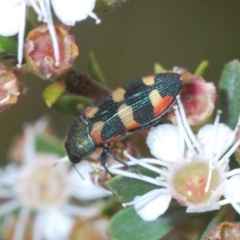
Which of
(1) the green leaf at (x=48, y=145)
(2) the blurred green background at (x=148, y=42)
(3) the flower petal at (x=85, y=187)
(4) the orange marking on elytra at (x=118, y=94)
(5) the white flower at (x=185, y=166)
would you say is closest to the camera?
(5) the white flower at (x=185, y=166)

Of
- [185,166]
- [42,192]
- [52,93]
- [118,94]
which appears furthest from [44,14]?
[42,192]

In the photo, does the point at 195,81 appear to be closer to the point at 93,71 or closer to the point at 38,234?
the point at 93,71

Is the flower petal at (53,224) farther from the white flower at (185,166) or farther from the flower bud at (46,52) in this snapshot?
the flower bud at (46,52)

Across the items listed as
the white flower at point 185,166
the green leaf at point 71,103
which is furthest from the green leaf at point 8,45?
the white flower at point 185,166

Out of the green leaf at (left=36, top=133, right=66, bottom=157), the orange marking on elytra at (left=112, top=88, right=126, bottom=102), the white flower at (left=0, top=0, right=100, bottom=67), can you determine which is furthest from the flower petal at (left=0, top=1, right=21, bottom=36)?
the green leaf at (left=36, top=133, right=66, bottom=157)

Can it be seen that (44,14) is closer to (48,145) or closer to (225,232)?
(225,232)

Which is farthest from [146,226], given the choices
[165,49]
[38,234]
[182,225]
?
[165,49]
